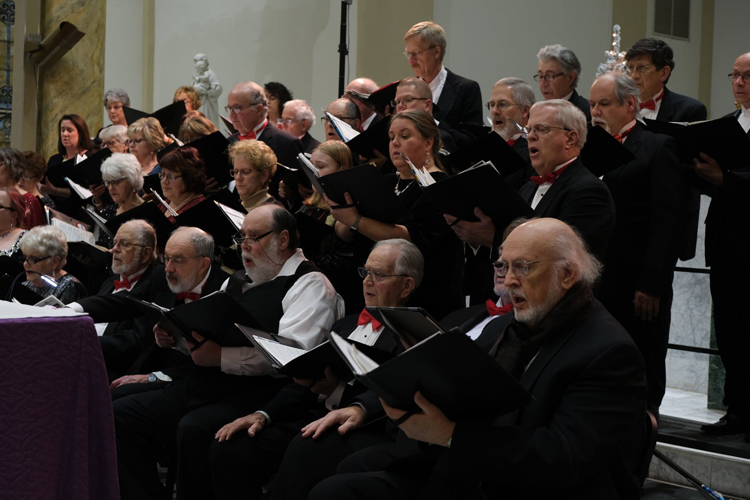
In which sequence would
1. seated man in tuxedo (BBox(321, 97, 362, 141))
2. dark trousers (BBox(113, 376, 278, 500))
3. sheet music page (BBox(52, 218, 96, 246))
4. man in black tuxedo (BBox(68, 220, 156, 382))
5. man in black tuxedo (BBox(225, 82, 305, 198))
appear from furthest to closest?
1. man in black tuxedo (BBox(225, 82, 305, 198))
2. sheet music page (BBox(52, 218, 96, 246))
3. seated man in tuxedo (BBox(321, 97, 362, 141))
4. man in black tuxedo (BBox(68, 220, 156, 382))
5. dark trousers (BBox(113, 376, 278, 500))

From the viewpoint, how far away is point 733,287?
4.62 m

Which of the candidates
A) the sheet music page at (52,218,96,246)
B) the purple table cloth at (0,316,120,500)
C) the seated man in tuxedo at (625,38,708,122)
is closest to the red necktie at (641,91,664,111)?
the seated man in tuxedo at (625,38,708,122)

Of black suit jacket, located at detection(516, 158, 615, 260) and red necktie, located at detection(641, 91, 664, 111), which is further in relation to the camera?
red necktie, located at detection(641, 91, 664, 111)

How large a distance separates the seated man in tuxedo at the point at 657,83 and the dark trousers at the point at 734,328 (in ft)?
2.66

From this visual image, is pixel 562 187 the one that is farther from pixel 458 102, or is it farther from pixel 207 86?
pixel 207 86

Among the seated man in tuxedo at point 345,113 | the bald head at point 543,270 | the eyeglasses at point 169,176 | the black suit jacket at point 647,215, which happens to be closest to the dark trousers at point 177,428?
the eyeglasses at point 169,176

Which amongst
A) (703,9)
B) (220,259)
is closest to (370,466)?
(220,259)

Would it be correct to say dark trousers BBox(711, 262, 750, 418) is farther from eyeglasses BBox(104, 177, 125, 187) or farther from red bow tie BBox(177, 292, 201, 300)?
eyeglasses BBox(104, 177, 125, 187)

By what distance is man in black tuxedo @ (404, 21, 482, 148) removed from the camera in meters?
5.69

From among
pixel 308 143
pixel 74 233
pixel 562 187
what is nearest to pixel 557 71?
pixel 562 187

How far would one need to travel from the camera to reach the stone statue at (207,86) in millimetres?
11828

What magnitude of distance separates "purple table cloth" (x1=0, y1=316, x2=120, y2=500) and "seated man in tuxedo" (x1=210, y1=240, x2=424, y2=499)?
3.04 feet

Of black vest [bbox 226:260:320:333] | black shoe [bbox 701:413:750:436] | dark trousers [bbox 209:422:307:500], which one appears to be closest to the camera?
dark trousers [bbox 209:422:307:500]

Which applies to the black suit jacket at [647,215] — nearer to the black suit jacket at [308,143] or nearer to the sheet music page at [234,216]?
the sheet music page at [234,216]
